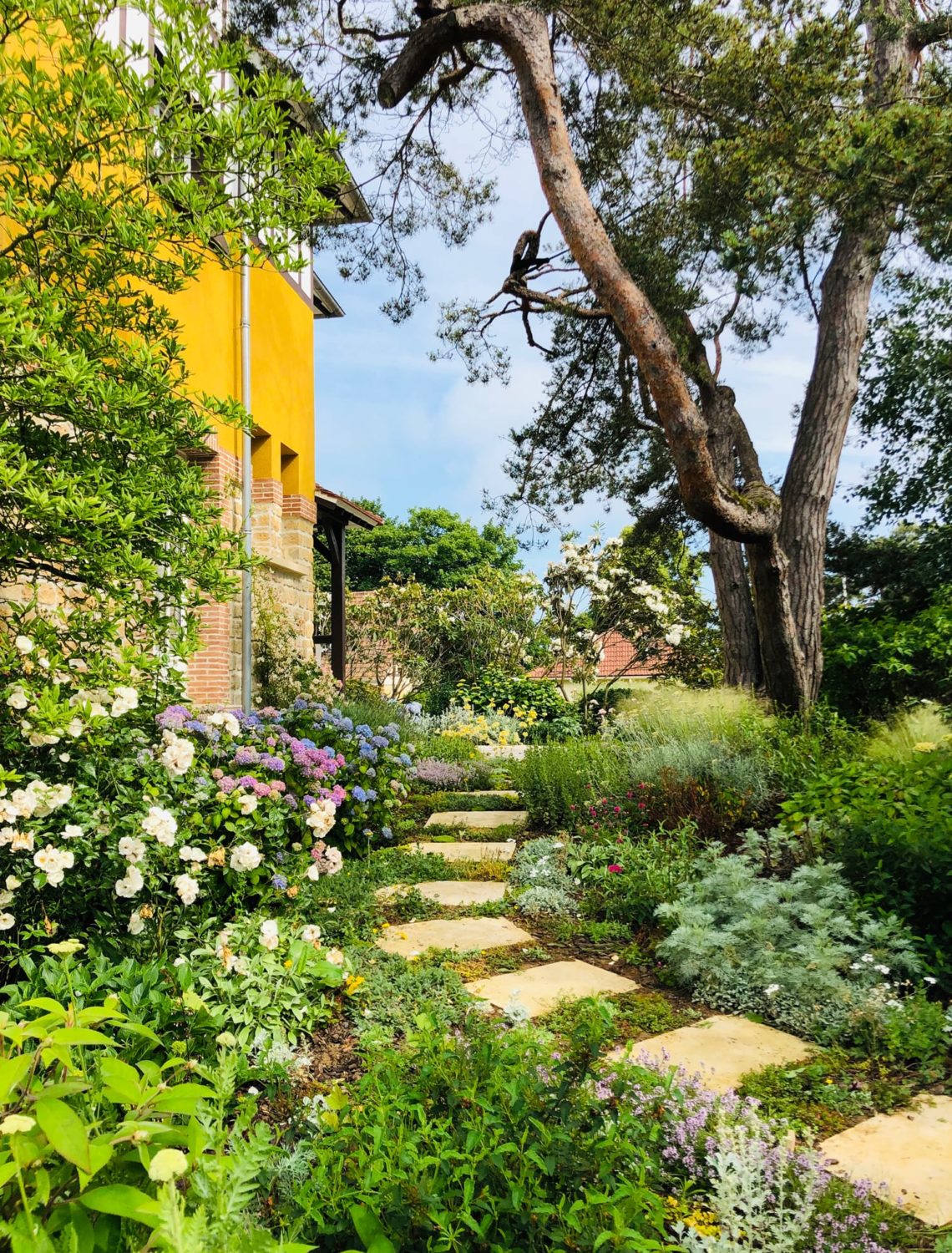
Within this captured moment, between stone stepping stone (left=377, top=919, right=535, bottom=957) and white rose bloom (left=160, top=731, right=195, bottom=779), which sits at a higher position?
white rose bloom (left=160, top=731, right=195, bottom=779)

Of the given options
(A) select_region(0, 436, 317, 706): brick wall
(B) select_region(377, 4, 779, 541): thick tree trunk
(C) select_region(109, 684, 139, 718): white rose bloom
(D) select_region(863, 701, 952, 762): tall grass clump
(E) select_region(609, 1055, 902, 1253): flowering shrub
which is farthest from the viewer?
(A) select_region(0, 436, 317, 706): brick wall

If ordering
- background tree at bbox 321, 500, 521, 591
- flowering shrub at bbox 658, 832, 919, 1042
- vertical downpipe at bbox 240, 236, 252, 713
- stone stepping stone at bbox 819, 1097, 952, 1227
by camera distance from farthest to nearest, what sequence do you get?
background tree at bbox 321, 500, 521, 591
vertical downpipe at bbox 240, 236, 252, 713
flowering shrub at bbox 658, 832, 919, 1042
stone stepping stone at bbox 819, 1097, 952, 1227

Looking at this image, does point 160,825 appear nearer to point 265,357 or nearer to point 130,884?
point 130,884

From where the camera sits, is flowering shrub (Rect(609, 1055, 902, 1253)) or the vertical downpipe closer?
flowering shrub (Rect(609, 1055, 902, 1253))

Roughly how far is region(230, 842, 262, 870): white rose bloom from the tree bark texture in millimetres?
4110

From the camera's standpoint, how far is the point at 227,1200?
1.11 metres

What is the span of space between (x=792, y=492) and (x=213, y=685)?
526 centimetres

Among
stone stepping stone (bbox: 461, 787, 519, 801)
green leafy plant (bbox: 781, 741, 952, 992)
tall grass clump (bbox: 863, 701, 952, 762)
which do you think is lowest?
stone stepping stone (bbox: 461, 787, 519, 801)

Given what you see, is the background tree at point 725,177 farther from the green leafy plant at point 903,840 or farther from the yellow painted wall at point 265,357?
the green leafy plant at point 903,840

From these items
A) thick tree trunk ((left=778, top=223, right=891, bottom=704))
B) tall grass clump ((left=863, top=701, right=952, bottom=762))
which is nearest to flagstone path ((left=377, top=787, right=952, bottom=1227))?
tall grass clump ((left=863, top=701, right=952, bottom=762))

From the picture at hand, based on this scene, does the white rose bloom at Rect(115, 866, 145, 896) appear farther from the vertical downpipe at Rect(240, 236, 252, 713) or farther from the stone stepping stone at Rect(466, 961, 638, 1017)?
the vertical downpipe at Rect(240, 236, 252, 713)

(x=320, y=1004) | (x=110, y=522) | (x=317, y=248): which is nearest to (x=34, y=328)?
(x=110, y=522)

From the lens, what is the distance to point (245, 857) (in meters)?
2.53

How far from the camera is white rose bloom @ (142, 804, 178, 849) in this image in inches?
92.0
